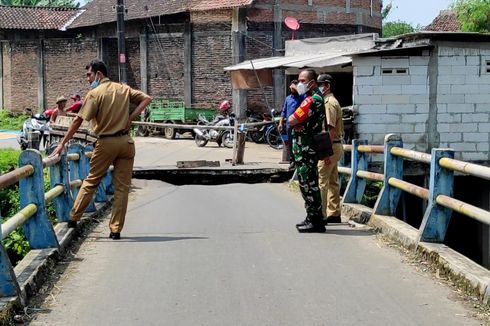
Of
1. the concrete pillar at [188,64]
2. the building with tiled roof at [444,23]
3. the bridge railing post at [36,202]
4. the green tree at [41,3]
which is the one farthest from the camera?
the green tree at [41,3]

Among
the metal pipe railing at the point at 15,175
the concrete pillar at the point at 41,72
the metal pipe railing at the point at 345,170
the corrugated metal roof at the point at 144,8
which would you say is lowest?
the metal pipe railing at the point at 345,170

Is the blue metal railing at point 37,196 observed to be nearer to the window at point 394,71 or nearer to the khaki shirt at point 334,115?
the khaki shirt at point 334,115

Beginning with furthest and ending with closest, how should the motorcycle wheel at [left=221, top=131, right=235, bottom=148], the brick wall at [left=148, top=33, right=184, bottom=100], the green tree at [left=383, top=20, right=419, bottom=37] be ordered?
1. the green tree at [left=383, top=20, right=419, bottom=37]
2. the brick wall at [left=148, top=33, right=184, bottom=100]
3. the motorcycle wheel at [left=221, top=131, right=235, bottom=148]

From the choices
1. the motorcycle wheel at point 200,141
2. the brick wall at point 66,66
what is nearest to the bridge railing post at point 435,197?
the motorcycle wheel at point 200,141

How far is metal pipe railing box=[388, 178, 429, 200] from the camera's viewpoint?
739cm

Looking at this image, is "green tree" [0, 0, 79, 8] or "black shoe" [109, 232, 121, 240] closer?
"black shoe" [109, 232, 121, 240]

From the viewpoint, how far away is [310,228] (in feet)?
27.5

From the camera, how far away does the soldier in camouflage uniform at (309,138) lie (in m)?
8.09

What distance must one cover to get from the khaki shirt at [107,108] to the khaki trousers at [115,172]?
0.14 metres

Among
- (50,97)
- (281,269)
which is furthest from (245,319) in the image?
(50,97)

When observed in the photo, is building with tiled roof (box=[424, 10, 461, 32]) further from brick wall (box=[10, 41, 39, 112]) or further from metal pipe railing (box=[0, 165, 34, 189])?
metal pipe railing (box=[0, 165, 34, 189])

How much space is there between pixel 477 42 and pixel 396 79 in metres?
1.85

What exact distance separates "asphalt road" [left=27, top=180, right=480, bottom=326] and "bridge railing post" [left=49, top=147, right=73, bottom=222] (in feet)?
1.67

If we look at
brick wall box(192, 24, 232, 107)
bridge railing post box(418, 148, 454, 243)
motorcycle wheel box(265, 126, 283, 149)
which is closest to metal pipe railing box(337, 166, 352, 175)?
bridge railing post box(418, 148, 454, 243)
